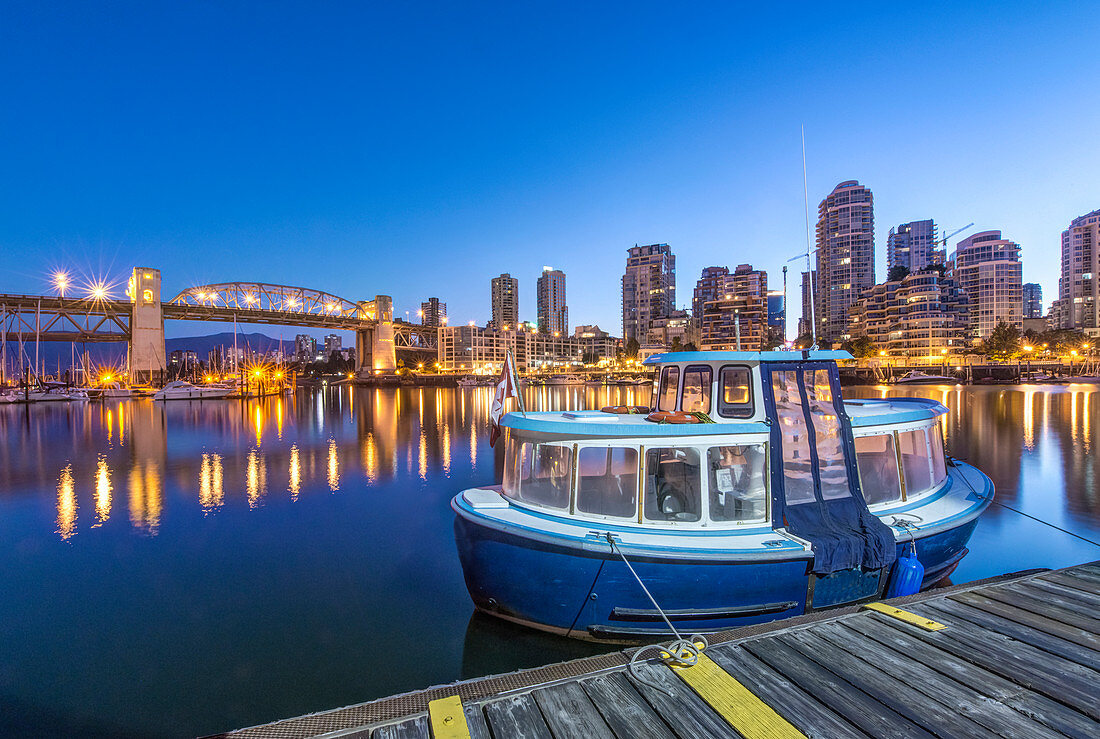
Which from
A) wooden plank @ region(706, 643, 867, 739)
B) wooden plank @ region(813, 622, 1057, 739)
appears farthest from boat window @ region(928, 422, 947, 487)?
wooden plank @ region(706, 643, 867, 739)

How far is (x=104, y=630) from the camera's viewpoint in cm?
869

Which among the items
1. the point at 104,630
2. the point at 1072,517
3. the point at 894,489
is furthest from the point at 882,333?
the point at 104,630

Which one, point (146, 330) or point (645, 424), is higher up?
point (146, 330)

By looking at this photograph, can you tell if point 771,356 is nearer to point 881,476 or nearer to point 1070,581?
point 881,476

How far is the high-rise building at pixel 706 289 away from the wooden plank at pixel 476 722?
179 metres

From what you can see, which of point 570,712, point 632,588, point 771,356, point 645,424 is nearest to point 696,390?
point 771,356

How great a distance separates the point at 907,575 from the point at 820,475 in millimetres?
1679

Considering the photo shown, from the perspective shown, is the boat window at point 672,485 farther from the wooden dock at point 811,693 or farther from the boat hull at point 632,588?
the wooden dock at point 811,693

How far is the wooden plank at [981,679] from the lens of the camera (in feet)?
10.7

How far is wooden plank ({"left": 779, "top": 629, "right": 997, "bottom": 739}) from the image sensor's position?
3252mm

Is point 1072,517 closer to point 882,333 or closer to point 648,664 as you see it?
point 648,664

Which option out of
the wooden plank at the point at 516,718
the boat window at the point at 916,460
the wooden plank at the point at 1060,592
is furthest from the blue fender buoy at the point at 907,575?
the wooden plank at the point at 516,718

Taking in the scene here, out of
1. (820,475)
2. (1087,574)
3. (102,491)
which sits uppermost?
(820,475)

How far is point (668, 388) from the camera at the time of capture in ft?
33.2
